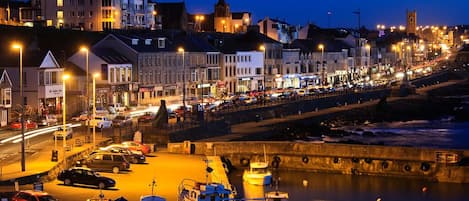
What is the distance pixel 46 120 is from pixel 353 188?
27.2m

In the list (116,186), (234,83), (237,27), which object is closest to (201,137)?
(116,186)

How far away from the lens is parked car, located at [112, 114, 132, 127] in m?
66.0

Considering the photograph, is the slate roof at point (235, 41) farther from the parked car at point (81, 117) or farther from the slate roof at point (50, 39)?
the parked car at point (81, 117)

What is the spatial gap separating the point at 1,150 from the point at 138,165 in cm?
843

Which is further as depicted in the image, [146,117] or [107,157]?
[146,117]

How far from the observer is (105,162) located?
45.7m

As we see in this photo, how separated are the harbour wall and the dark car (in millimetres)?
16053

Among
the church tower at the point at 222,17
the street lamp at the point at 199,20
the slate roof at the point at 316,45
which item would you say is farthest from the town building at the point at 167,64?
the street lamp at the point at 199,20

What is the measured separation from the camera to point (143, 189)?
40469 millimetres

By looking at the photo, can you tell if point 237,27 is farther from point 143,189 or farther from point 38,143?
point 143,189

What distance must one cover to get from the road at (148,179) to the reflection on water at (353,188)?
9.81 ft

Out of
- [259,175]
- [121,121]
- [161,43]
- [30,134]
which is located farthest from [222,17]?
[259,175]

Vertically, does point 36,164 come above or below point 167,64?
below

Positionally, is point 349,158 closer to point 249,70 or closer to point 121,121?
point 121,121
